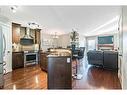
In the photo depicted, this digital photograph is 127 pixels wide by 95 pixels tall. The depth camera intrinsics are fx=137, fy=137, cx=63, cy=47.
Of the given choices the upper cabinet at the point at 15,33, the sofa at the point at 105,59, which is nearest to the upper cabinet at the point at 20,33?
the upper cabinet at the point at 15,33

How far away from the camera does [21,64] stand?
6453 millimetres

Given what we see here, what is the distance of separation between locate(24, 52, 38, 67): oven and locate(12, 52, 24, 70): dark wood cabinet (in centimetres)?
23

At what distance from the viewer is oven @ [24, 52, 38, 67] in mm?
6704

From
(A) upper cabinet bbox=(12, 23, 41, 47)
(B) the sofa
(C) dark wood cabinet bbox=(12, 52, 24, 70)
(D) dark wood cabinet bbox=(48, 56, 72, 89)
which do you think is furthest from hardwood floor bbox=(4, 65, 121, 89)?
(A) upper cabinet bbox=(12, 23, 41, 47)

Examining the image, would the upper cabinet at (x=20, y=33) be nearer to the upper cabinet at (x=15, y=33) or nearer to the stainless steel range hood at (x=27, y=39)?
the upper cabinet at (x=15, y=33)

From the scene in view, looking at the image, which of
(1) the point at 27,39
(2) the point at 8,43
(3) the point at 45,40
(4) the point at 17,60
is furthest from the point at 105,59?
(3) the point at 45,40

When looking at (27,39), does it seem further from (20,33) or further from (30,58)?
(30,58)

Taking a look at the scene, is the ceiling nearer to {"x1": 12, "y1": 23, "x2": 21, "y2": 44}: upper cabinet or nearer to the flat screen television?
{"x1": 12, "y1": 23, "x2": 21, "y2": 44}: upper cabinet

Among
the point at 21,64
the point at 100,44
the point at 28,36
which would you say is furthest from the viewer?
the point at 100,44

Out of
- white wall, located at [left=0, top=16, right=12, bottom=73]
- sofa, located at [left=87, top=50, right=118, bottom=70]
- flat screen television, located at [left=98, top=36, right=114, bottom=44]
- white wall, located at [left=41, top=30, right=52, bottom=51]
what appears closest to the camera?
white wall, located at [left=0, top=16, right=12, bottom=73]

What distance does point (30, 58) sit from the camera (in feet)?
23.1

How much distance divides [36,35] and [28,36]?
678mm
